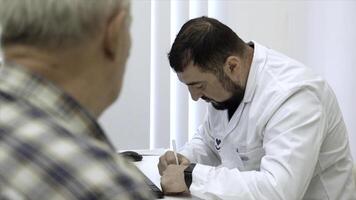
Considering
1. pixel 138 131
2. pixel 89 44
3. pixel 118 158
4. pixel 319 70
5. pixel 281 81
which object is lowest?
pixel 138 131

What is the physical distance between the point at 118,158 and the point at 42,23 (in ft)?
0.59

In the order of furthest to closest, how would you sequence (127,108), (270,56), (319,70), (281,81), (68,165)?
(319,70)
(127,108)
(270,56)
(281,81)
(68,165)

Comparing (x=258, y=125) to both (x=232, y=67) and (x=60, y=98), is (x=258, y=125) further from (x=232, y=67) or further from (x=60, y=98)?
(x=60, y=98)

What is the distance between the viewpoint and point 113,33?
0.66 metres

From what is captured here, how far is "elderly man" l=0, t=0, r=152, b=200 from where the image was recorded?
1.81ft

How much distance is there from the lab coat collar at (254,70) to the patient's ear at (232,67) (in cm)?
4

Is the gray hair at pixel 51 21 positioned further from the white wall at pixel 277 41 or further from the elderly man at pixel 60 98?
the white wall at pixel 277 41

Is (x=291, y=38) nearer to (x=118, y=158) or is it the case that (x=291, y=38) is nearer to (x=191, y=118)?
(x=191, y=118)

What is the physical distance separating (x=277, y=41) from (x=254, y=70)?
120 centimetres

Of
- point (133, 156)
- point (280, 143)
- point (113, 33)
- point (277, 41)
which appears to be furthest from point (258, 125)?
point (277, 41)

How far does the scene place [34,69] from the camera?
2.05 feet

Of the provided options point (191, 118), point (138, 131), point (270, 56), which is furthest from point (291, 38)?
point (270, 56)

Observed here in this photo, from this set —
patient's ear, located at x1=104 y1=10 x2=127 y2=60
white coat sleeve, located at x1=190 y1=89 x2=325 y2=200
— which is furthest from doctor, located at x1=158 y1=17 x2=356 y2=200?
patient's ear, located at x1=104 y1=10 x2=127 y2=60

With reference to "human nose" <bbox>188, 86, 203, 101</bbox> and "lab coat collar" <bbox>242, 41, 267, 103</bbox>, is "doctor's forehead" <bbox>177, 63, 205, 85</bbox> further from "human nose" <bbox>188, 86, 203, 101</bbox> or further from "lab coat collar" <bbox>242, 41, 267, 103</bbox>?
"lab coat collar" <bbox>242, 41, 267, 103</bbox>
